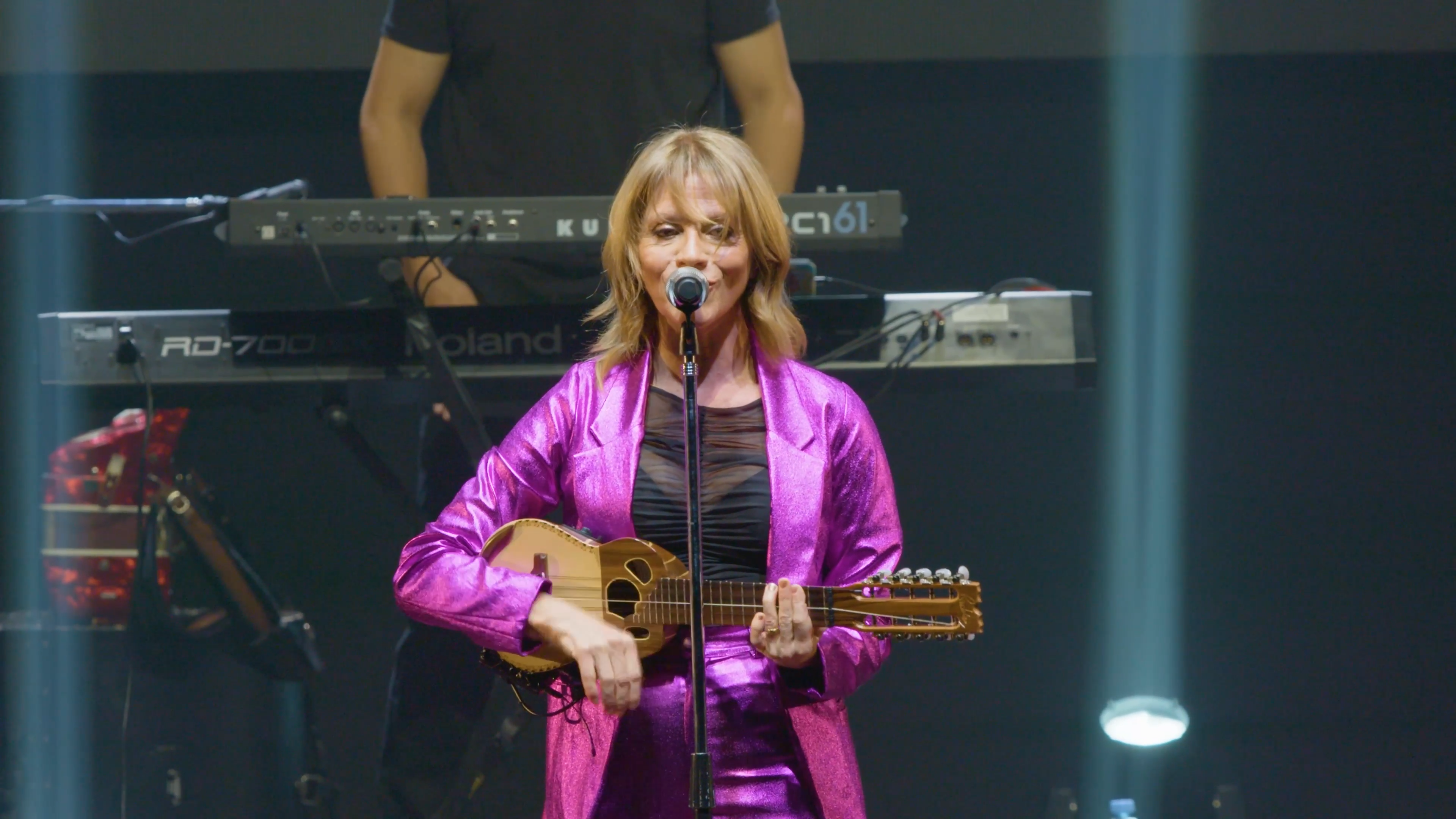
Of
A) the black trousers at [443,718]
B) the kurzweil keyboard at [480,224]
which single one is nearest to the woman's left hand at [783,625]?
the kurzweil keyboard at [480,224]

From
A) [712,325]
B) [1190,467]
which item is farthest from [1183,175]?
[712,325]

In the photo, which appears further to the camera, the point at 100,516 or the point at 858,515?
the point at 100,516

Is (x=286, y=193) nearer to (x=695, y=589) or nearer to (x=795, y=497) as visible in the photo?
(x=795, y=497)

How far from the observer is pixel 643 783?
198cm

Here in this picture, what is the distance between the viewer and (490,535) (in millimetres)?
2107

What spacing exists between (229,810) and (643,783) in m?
2.08

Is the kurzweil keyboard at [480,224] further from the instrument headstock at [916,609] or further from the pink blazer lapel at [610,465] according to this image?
the instrument headstock at [916,609]

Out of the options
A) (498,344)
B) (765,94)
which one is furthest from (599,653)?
(765,94)

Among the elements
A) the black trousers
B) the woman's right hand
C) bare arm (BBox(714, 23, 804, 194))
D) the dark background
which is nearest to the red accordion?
the dark background

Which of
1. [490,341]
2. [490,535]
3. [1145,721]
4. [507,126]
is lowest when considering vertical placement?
[1145,721]

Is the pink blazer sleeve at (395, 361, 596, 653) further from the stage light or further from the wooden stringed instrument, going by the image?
the stage light

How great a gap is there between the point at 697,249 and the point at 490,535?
501mm

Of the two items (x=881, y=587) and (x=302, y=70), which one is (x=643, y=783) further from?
(x=302, y=70)

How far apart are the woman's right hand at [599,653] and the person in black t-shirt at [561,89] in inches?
65.1
